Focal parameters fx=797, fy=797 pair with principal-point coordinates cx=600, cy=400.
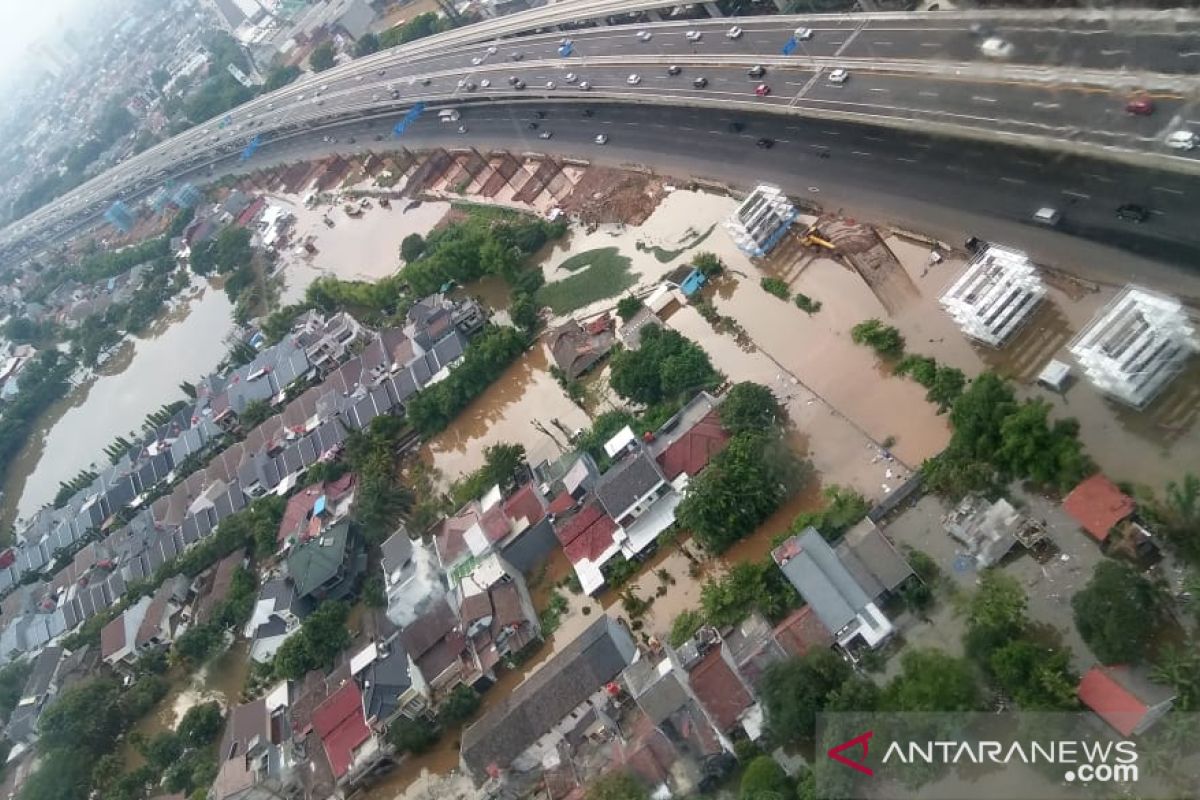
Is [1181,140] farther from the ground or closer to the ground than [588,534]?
farther from the ground

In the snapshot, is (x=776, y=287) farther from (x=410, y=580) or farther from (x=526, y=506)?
(x=410, y=580)

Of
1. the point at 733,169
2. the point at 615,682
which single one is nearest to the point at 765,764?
the point at 615,682

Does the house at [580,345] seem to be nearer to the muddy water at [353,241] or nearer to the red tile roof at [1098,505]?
the muddy water at [353,241]

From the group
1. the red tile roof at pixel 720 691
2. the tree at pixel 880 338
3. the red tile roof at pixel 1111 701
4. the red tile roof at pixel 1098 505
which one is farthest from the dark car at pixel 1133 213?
the red tile roof at pixel 720 691

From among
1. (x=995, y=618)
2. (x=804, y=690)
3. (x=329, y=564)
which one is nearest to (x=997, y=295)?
(x=995, y=618)

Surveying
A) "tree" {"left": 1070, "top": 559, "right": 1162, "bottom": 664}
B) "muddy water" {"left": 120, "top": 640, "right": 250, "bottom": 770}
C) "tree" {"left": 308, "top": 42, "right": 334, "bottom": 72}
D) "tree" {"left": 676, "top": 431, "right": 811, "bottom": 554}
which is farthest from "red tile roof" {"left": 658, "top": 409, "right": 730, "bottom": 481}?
"tree" {"left": 308, "top": 42, "right": 334, "bottom": 72}

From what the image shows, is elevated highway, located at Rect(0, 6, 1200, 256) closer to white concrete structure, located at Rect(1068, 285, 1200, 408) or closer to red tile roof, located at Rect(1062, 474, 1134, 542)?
white concrete structure, located at Rect(1068, 285, 1200, 408)
